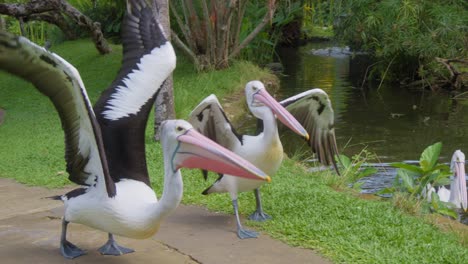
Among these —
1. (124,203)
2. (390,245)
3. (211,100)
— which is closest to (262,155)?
(211,100)

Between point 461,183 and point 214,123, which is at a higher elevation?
point 214,123

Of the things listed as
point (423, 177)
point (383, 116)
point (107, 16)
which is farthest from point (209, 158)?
point (107, 16)

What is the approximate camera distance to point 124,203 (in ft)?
12.0

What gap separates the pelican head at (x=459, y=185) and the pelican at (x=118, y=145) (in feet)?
13.8

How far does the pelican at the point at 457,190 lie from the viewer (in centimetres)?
702

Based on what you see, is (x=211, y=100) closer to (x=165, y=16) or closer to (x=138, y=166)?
(x=138, y=166)

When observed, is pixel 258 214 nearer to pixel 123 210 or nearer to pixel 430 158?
pixel 123 210

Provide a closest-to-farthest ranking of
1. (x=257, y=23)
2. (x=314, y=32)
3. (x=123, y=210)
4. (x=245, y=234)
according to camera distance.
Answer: (x=123, y=210)
(x=245, y=234)
(x=257, y=23)
(x=314, y=32)

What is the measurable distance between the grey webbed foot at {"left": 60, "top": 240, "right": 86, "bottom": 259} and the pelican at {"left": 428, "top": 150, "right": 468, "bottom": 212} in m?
4.26

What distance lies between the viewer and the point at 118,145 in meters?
3.94

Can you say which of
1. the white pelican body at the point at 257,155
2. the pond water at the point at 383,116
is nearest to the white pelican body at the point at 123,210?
the white pelican body at the point at 257,155

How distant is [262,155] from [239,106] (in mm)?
6360

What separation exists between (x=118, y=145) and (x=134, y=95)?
1.22ft

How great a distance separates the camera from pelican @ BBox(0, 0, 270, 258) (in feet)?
10.6
